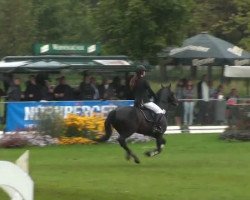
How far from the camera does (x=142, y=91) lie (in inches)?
778

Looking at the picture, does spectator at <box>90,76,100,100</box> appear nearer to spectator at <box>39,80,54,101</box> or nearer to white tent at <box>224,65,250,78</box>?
spectator at <box>39,80,54,101</box>

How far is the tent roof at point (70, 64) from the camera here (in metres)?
29.7

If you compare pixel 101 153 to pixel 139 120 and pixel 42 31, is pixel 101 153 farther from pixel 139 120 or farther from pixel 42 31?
pixel 42 31

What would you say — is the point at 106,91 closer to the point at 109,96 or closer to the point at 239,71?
the point at 109,96

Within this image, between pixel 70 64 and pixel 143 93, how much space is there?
35.3 feet

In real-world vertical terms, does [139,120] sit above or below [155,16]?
below

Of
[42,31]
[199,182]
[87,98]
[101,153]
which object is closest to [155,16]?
[87,98]

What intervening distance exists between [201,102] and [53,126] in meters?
6.53

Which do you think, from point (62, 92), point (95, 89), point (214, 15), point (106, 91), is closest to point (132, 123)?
point (62, 92)

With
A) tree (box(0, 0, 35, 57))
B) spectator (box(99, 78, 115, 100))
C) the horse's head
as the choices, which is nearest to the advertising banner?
spectator (box(99, 78, 115, 100))

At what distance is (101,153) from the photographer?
875 inches

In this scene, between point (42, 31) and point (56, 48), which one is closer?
point (56, 48)

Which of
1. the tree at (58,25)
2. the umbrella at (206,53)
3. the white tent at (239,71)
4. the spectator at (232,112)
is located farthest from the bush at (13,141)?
the tree at (58,25)

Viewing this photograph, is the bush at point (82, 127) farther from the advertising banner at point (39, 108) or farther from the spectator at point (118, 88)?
the spectator at point (118, 88)
